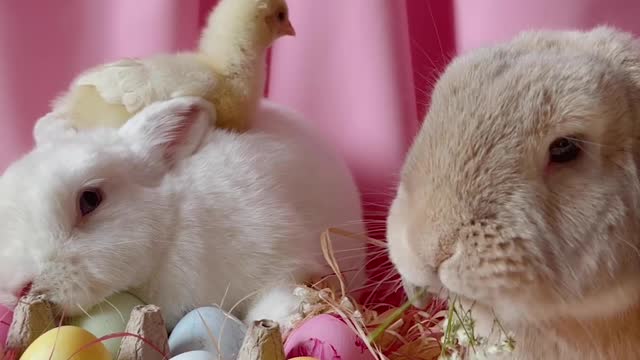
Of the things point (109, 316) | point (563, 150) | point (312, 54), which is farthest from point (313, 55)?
point (563, 150)

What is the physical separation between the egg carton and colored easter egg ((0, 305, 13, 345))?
0.05 m

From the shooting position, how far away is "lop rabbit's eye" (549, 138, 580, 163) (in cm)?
77

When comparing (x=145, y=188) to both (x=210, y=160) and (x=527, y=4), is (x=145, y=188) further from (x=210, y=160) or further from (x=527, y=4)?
(x=527, y=4)

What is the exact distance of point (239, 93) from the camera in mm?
1152

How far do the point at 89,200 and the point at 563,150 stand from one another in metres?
0.58

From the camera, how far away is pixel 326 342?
0.90 m

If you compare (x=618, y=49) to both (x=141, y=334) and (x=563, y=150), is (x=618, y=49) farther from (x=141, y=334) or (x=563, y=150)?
(x=141, y=334)

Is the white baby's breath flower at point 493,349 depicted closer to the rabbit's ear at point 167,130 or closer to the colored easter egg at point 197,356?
the colored easter egg at point 197,356

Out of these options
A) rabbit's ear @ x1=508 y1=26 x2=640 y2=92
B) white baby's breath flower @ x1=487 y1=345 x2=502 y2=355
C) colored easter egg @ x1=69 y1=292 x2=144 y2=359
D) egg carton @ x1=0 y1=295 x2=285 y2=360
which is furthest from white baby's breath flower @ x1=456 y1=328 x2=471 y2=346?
colored easter egg @ x1=69 y1=292 x2=144 y2=359

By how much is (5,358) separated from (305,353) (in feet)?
1.02

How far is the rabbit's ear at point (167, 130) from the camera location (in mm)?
1101

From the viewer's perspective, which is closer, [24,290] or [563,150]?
[563,150]

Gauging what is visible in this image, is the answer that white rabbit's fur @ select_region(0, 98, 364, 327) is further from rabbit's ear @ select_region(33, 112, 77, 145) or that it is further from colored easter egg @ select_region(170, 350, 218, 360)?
colored easter egg @ select_region(170, 350, 218, 360)

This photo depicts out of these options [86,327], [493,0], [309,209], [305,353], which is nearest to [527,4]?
[493,0]
